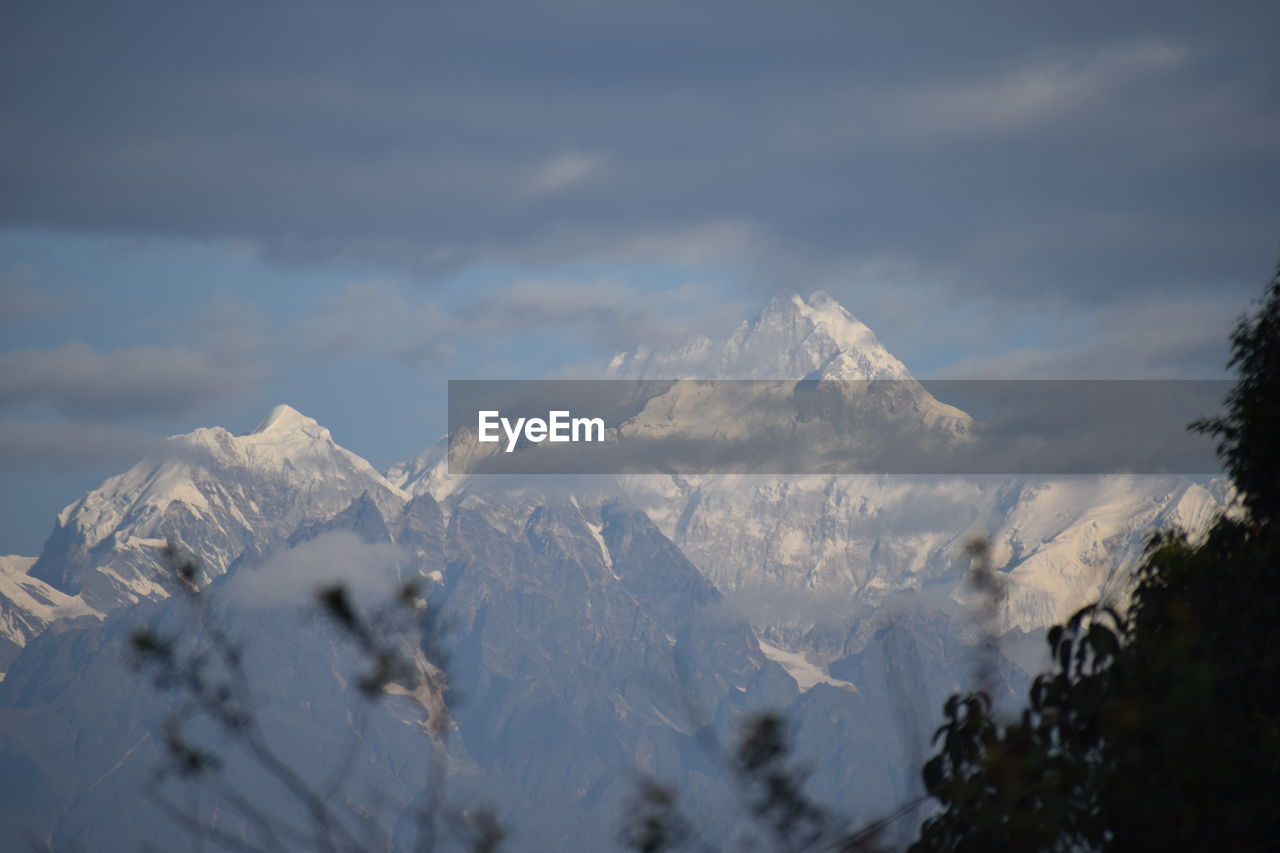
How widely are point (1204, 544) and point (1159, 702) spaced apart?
786 centimetres

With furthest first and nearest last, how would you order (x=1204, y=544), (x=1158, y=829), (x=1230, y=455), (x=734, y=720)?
(x=1230, y=455)
(x=1204, y=544)
(x=734, y=720)
(x=1158, y=829)

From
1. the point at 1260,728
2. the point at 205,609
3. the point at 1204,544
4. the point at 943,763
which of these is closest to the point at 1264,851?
the point at 1260,728

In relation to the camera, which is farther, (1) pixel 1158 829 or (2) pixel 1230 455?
(2) pixel 1230 455

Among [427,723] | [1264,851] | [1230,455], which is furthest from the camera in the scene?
[1230,455]

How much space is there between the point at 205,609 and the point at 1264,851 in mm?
9779

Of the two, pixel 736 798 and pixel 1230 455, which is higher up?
pixel 1230 455

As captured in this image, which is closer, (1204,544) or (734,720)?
(734,720)

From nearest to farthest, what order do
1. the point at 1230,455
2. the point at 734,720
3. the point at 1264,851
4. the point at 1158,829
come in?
the point at 1158,829, the point at 1264,851, the point at 734,720, the point at 1230,455

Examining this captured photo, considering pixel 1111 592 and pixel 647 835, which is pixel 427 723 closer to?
pixel 647 835

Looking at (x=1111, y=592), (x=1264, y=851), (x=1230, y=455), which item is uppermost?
(x=1230, y=455)

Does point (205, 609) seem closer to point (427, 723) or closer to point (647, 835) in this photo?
point (427, 723)

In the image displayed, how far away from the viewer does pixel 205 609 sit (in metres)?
14.4

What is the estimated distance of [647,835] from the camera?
1411cm

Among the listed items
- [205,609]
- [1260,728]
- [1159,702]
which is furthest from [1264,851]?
[205,609]
